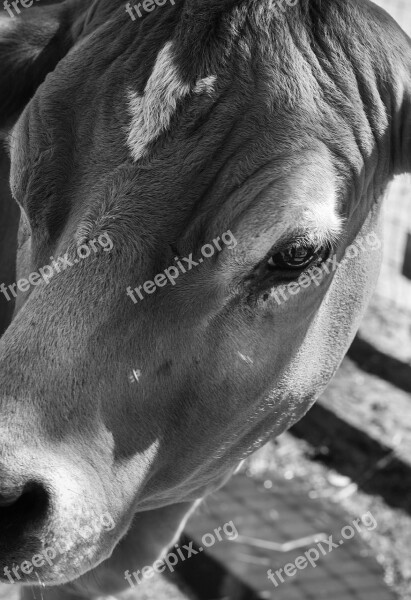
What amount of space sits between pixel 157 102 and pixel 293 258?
458mm

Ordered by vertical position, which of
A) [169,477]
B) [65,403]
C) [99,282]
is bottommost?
[169,477]

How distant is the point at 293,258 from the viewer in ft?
6.93

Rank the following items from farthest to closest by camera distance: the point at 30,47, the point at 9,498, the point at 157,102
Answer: the point at 30,47 < the point at 157,102 < the point at 9,498

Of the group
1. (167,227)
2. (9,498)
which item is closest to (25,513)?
(9,498)

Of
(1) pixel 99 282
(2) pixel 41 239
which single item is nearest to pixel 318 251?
(1) pixel 99 282

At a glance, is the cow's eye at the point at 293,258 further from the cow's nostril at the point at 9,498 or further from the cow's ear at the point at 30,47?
the cow's ear at the point at 30,47

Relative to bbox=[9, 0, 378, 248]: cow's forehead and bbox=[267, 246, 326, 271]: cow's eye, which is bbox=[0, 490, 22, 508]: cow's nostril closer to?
bbox=[9, 0, 378, 248]: cow's forehead

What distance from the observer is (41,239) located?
2207 millimetres

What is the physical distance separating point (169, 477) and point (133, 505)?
133 millimetres

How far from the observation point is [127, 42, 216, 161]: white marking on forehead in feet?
6.75

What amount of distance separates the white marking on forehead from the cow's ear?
69cm

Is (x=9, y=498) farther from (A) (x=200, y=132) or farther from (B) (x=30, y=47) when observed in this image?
(B) (x=30, y=47)

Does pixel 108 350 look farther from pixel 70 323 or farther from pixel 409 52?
pixel 409 52

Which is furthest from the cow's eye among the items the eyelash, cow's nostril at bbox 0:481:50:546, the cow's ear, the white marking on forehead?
the cow's ear
